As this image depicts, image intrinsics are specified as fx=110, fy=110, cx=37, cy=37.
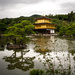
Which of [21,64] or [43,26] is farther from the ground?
[43,26]

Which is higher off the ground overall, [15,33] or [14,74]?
[15,33]

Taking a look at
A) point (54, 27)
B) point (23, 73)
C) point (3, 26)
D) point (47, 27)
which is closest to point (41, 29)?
point (47, 27)

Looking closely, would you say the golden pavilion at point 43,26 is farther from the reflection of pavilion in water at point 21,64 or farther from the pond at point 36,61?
the reflection of pavilion in water at point 21,64

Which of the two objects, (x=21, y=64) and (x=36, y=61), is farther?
(x=36, y=61)

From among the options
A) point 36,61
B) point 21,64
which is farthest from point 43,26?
point 21,64

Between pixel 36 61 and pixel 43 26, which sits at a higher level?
pixel 43 26

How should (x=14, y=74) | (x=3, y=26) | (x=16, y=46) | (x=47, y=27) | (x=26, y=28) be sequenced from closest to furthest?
(x=14, y=74) < (x=16, y=46) < (x=26, y=28) < (x=3, y=26) < (x=47, y=27)

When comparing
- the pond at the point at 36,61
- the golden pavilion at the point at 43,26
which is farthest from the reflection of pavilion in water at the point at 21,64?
the golden pavilion at the point at 43,26

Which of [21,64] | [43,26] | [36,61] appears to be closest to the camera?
[21,64]

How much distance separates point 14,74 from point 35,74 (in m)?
1.77

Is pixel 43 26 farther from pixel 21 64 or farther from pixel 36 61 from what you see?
pixel 21 64

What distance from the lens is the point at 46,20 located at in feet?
128

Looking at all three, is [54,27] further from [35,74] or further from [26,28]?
[35,74]

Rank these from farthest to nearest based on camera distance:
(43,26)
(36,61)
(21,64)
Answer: (43,26), (36,61), (21,64)
